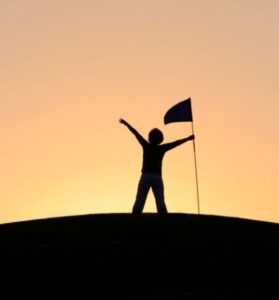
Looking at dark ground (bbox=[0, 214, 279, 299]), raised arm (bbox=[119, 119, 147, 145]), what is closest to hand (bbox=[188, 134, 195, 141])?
raised arm (bbox=[119, 119, 147, 145])

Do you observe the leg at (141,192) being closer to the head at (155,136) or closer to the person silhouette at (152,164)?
the person silhouette at (152,164)

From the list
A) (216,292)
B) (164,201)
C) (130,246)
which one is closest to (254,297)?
(216,292)

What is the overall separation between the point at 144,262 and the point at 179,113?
7.51 meters

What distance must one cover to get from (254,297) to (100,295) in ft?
8.86

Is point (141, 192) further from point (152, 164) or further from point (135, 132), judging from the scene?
point (135, 132)

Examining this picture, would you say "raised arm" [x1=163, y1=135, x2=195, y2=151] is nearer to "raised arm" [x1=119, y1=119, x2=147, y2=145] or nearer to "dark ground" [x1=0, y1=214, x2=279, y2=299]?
"raised arm" [x1=119, y1=119, x2=147, y2=145]

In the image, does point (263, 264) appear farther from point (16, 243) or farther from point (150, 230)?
point (16, 243)

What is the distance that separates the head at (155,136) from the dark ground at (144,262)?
2258mm

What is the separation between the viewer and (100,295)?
12.5 meters

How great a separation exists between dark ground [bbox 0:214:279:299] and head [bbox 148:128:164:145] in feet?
7.41

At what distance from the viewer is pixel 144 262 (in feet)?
47.2

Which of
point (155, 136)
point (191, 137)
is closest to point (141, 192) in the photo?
point (155, 136)

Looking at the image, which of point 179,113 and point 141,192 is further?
point 179,113

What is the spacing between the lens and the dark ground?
505 inches
